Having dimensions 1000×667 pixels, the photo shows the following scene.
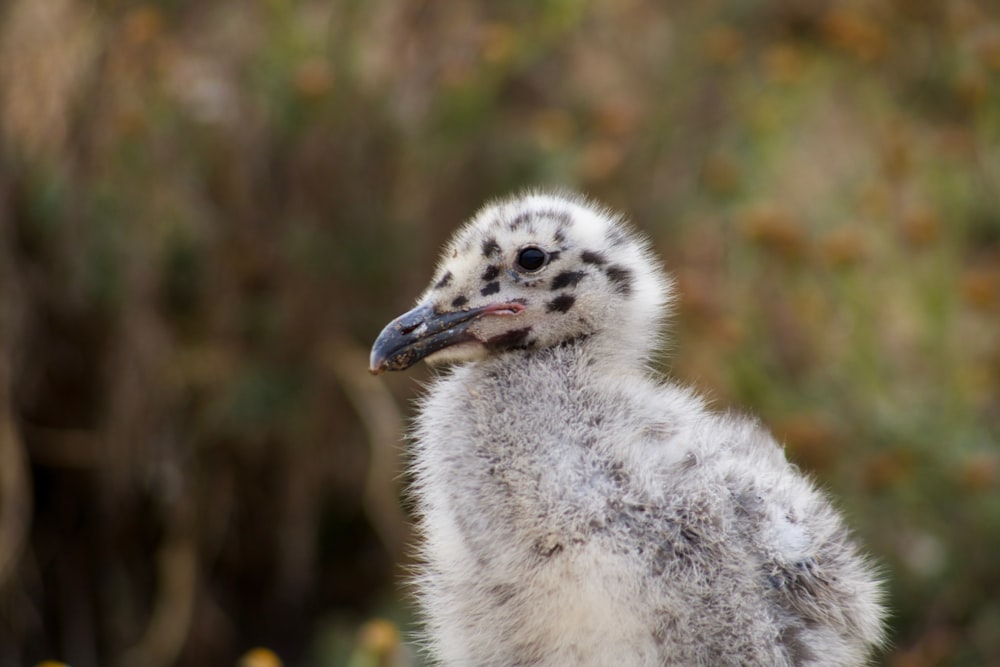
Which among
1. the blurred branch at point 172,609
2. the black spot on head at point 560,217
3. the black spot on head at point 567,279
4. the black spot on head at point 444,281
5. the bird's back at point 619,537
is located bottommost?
the bird's back at point 619,537

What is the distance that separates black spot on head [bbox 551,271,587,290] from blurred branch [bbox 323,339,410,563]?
6.02 ft

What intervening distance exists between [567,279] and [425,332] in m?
0.22

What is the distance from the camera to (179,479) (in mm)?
3619

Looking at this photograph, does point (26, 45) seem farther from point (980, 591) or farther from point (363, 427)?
point (980, 591)

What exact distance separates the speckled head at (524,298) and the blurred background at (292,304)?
1.51m

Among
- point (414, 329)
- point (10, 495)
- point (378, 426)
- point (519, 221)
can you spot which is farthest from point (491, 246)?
point (10, 495)

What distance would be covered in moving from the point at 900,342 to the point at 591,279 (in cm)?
244

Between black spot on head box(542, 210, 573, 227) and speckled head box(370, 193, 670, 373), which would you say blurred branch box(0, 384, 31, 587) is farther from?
black spot on head box(542, 210, 573, 227)

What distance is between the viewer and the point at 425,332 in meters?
1.74

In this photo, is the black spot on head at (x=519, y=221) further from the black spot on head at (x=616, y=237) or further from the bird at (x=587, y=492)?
the black spot on head at (x=616, y=237)

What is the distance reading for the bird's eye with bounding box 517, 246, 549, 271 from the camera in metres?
1.76

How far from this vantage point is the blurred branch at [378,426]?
11.6 feet

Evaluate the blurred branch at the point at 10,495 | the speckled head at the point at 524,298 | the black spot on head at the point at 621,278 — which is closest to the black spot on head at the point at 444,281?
the speckled head at the point at 524,298

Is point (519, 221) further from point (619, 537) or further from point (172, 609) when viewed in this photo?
point (172, 609)
